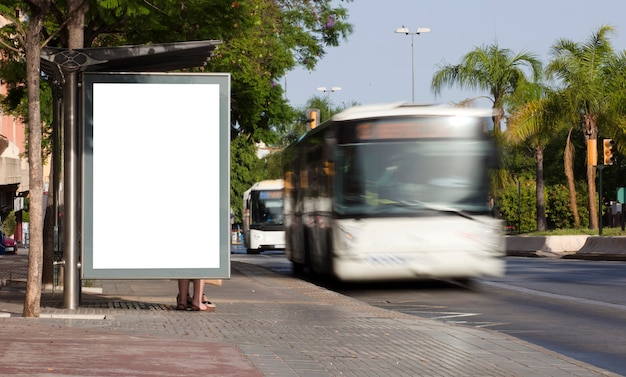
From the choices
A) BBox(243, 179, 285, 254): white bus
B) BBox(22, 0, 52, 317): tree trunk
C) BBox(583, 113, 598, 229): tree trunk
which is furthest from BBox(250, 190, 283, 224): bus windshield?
BBox(22, 0, 52, 317): tree trunk

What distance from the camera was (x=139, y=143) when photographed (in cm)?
1402

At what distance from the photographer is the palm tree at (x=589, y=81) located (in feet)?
157

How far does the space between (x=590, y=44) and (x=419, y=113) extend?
30.9 metres

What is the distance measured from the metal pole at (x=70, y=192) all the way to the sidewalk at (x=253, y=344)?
33 centimetres

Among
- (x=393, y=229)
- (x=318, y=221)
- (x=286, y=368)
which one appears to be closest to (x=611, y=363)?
(x=286, y=368)

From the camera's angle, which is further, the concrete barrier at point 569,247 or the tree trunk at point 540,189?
the tree trunk at point 540,189

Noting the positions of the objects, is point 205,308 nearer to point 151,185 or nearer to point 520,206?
point 151,185

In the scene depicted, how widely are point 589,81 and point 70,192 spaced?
121 ft

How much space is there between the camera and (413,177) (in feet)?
67.7

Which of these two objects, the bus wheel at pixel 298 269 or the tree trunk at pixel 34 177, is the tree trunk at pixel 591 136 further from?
the tree trunk at pixel 34 177

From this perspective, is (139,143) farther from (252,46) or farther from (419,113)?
(252,46)

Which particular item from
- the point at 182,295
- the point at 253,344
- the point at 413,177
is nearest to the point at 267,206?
the point at 413,177

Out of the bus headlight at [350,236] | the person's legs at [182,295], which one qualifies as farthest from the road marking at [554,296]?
the person's legs at [182,295]

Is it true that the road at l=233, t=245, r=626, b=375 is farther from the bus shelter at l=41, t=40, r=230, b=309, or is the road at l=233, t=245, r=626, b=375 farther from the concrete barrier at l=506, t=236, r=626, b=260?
the concrete barrier at l=506, t=236, r=626, b=260
